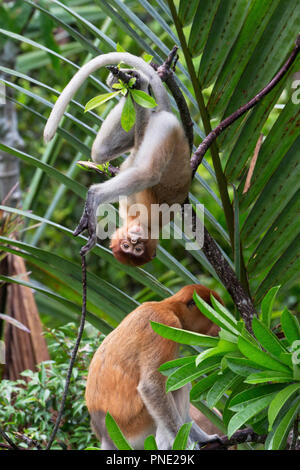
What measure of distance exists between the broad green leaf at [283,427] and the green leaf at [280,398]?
0.02 meters

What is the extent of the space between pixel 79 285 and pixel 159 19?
0.62m

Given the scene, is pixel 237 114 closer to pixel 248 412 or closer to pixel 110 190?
pixel 110 190

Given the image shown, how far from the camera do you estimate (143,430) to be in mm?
1454

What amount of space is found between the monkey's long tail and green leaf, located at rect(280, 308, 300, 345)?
14.4 inches

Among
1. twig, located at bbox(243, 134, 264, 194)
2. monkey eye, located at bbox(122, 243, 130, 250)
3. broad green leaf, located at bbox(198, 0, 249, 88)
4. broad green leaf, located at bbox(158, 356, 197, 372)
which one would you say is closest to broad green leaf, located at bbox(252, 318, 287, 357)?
broad green leaf, located at bbox(158, 356, 197, 372)

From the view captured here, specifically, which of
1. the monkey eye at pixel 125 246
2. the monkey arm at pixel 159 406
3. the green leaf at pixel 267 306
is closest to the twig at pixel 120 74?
the monkey eye at pixel 125 246

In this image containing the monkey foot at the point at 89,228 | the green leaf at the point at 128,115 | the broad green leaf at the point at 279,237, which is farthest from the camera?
the broad green leaf at the point at 279,237

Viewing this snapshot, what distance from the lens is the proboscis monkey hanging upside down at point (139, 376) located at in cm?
140

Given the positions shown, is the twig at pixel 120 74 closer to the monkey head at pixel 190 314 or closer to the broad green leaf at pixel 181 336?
the broad green leaf at pixel 181 336

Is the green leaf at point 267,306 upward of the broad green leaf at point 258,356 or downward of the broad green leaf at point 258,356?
upward

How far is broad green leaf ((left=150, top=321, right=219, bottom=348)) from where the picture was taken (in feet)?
3.22

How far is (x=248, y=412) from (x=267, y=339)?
4.4 inches

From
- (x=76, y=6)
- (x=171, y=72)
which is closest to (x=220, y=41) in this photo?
(x=171, y=72)
